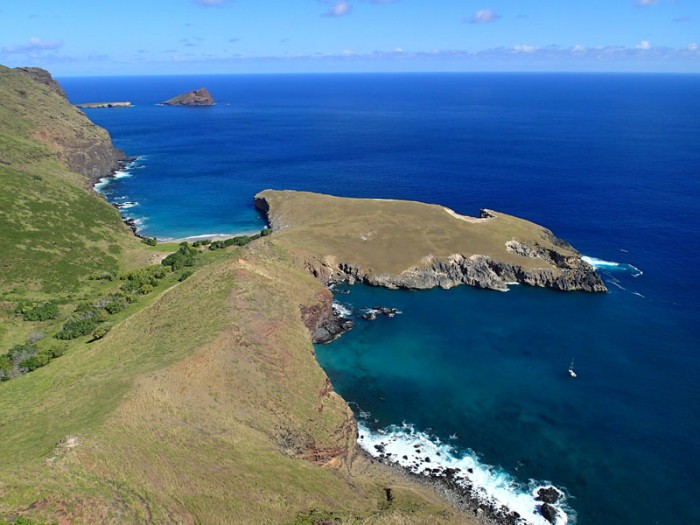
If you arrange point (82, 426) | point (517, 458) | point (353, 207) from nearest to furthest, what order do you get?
point (82, 426) < point (517, 458) < point (353, 207)

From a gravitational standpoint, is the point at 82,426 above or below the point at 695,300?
above

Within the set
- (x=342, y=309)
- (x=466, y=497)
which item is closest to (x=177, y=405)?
(x=466, y=497)

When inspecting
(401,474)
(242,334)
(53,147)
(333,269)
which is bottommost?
(401,474)

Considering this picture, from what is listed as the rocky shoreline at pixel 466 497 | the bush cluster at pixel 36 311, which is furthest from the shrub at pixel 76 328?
the rocky shoreline at pixel 466 497

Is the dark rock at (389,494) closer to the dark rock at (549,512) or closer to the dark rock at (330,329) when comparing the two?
the dark rock at (549,512)

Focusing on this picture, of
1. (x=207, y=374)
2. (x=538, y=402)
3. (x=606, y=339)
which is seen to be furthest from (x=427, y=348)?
(x=207, y=374)

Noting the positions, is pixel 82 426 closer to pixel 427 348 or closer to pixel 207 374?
pixel 207 374

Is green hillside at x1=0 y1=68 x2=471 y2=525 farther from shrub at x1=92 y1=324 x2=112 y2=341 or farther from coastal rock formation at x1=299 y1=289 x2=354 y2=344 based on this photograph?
coastal rock formation at x1=299 y1=289 x2=354 y2=344
